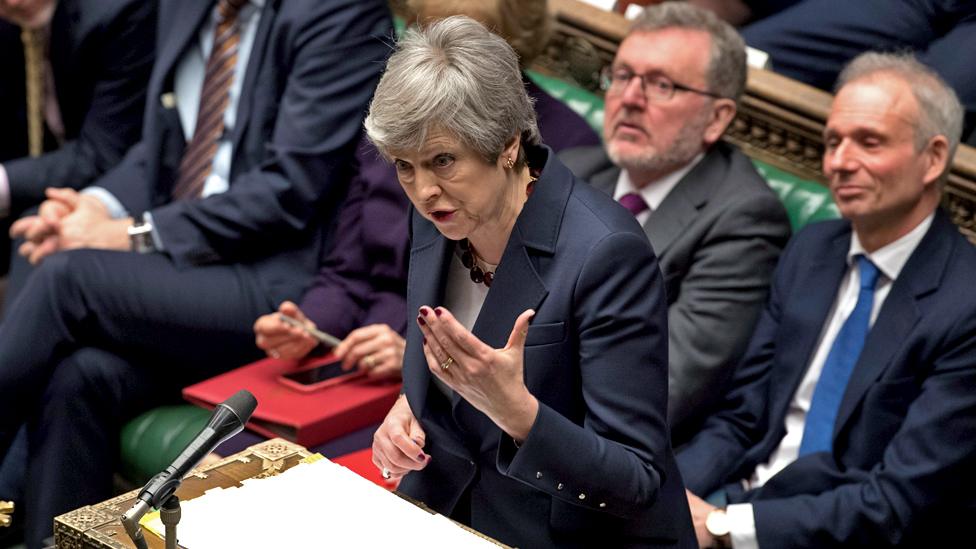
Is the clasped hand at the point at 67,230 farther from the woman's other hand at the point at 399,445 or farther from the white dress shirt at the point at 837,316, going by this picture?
the white dress shirt at the point at 837,316

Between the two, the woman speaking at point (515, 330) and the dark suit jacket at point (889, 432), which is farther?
the dark suit jacket at point (889, 432)

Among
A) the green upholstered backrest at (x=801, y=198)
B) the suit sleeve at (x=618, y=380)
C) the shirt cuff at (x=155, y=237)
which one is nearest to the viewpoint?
the suit sleeve at (x=618, y=380)

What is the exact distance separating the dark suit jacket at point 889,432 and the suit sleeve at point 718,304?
12 centimetres

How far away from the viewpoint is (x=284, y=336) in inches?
122

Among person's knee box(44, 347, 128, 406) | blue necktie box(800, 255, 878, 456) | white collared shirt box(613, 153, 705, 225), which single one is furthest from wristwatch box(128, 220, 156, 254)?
blue necktie box(800, 255, 878, 456)

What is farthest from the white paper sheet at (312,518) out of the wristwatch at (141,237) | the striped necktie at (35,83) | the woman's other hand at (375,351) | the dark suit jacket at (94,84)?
the striped necktie at (35,83)

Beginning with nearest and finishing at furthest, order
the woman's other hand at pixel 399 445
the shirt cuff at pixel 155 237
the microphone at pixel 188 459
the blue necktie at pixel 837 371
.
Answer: the microphone at pixel 188 459
the woman's other hand at pixel 399 445
the blue necktie at pixel 837 371
the shirt cuff at pixel 155 237

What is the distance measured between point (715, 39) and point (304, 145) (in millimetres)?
1036

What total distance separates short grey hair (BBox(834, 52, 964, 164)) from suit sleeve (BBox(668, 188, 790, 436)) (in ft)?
1.25

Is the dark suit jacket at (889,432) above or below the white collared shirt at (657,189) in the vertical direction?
below

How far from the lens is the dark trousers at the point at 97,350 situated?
3.15 metres

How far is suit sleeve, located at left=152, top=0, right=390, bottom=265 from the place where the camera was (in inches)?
132

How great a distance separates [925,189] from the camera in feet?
9.09

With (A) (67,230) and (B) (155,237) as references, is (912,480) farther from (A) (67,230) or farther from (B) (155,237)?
(A) (67,230)
